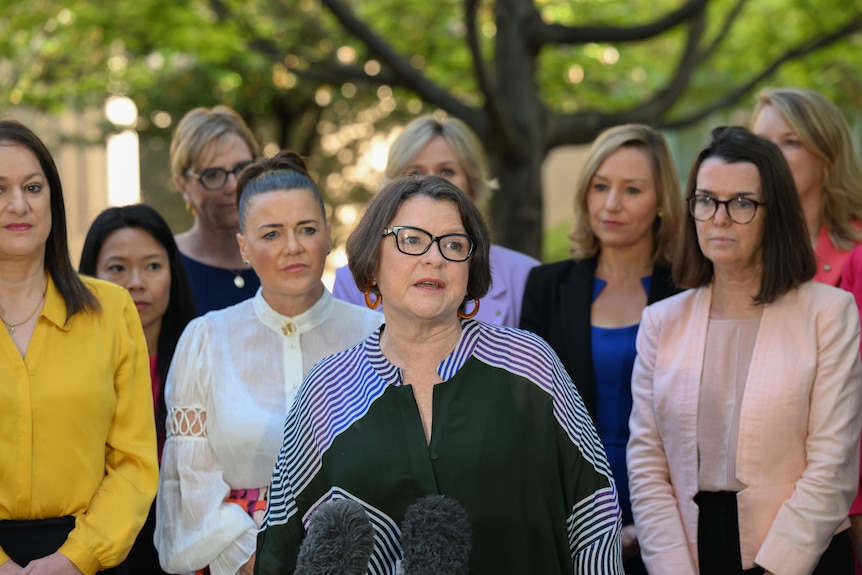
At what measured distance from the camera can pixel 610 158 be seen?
14.2 feet

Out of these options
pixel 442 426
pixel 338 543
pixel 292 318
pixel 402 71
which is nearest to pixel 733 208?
pixel 442 426

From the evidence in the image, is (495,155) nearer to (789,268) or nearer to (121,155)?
(789,268)

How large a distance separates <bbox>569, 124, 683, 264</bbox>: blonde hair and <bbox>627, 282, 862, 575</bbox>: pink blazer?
2.48 feet

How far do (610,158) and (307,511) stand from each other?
2.17 metres

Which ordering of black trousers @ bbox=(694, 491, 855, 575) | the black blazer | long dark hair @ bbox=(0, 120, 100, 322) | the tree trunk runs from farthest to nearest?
the tree trunk
the black blazer
black trousers @ bbox=(694, 491, 855, 575)
long dark hair @ bbox=(0, 120, 100, 322)

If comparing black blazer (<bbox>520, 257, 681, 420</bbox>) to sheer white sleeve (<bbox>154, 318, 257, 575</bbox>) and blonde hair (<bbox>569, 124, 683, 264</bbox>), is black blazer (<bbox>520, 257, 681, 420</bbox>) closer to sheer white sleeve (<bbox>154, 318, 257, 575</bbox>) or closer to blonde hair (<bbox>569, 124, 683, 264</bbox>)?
blonde hair (<bbox>569, 124, 683, 264</bbox>)

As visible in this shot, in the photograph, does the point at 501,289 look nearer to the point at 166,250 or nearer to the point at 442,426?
the point at 166,250

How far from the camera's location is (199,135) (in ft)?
→ 16.2

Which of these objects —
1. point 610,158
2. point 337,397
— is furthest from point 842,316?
point 337,397

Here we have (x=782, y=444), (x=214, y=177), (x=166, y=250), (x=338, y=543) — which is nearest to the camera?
(x=338, y=543)

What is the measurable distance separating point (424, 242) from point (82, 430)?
1.29 metres

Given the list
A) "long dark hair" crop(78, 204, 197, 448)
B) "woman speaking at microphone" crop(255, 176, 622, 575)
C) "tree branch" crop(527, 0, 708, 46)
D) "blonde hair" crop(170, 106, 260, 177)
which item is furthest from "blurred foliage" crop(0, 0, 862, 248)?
"woman speaking at microphone" crop(255, 176, 622, 575)

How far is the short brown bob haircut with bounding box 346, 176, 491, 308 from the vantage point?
9.64 ft

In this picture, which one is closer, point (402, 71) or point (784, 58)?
point (402, 71)
